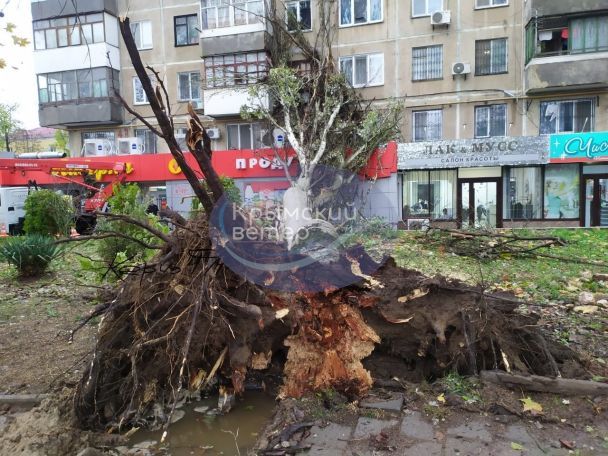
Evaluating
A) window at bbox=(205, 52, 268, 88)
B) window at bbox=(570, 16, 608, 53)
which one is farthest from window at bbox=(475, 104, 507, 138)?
window at bbox=(205, 52, 268, 88)

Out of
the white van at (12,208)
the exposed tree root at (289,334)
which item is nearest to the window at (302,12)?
the white van at (12,208)

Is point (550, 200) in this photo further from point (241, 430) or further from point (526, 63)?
point (241, 430)

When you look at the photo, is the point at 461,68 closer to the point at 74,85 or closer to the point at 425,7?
the point at 425,7

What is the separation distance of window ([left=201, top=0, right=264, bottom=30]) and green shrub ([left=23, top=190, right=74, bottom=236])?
11325 millimetres

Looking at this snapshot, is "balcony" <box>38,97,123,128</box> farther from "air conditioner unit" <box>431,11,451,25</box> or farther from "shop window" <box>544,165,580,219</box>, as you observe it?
"shop window" <box>544,165,580,219</box>

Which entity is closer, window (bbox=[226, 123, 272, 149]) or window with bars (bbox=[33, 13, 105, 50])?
window (bbox=[226, 123, 272, 149])

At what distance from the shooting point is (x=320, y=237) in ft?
28.1

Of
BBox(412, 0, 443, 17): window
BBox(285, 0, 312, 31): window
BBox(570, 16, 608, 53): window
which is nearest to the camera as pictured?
BBox(570, 16, 608, 53): window

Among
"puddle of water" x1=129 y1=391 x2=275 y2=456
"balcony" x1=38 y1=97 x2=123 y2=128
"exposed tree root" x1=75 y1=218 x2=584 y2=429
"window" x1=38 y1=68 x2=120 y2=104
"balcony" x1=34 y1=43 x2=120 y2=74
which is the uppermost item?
"balcony" x1=34 y1=43 x2=120 y2=74

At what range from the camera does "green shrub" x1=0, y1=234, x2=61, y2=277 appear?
8.59 metres

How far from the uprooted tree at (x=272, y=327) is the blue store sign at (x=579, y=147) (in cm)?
1611

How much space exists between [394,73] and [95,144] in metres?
14.4

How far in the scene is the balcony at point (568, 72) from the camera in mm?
17016

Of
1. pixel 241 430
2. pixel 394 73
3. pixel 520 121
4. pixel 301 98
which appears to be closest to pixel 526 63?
pixel 520 121
